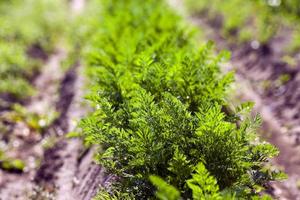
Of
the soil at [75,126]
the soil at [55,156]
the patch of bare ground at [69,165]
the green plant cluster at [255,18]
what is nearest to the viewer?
the patch of bare ground at [69,165]

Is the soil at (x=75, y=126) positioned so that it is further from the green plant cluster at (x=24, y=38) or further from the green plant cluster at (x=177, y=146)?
the green plant cluster at (x=177, y=146)

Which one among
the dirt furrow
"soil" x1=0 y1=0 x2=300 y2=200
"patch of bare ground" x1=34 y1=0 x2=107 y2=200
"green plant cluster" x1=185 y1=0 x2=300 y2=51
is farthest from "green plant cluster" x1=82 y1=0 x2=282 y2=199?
"green plant cluster" x1=185 y1=0 x2=300 y2=51

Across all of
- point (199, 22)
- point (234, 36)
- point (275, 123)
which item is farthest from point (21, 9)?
point (275, 123)

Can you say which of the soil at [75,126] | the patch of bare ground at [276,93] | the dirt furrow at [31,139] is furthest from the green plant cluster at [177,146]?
the dirt furrow at [31,139]

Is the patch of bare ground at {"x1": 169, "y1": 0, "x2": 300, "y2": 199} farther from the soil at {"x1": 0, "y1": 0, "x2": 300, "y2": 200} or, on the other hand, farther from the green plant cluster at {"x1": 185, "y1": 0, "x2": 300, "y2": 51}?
the green plant cluster at {"x1": 185, "y1": 0, "x2": 300, "y2": 51}

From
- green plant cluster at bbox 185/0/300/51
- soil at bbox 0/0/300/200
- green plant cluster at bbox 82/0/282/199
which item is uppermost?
green plant cluster at bbox 185/0/300/51
